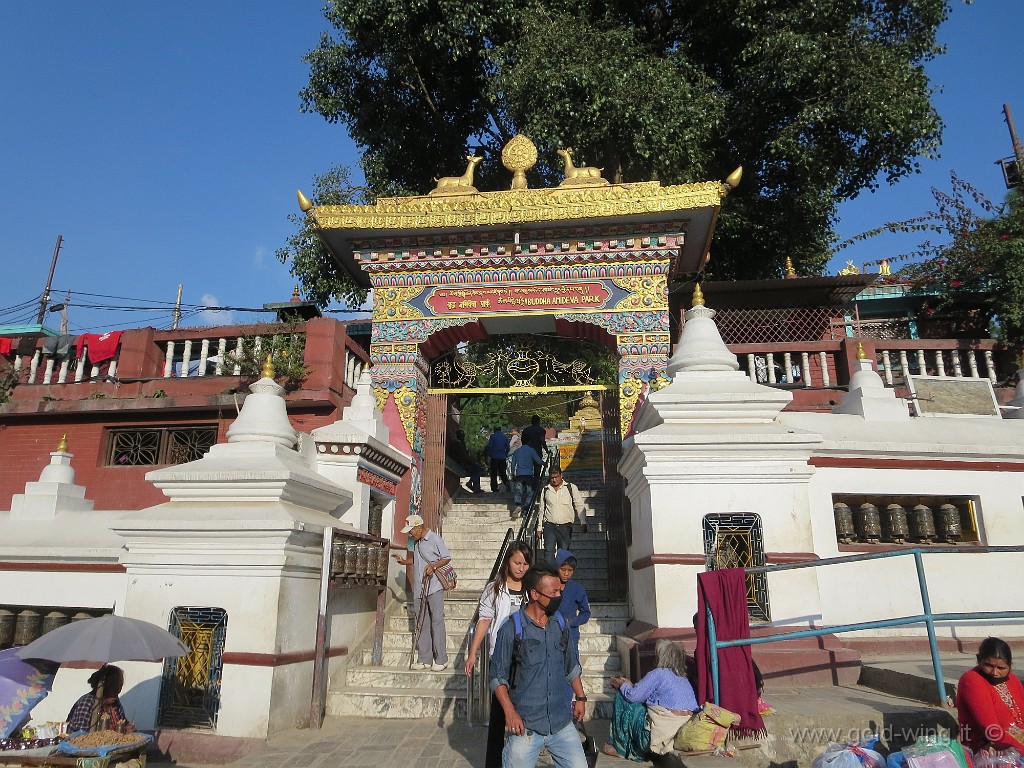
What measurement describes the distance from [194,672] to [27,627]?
251 cm

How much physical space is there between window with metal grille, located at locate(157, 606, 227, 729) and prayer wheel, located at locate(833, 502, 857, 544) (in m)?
5.90

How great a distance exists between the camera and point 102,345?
39.5 ft

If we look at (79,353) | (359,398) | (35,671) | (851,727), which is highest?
(79,353)

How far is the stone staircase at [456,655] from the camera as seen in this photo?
6883 mm

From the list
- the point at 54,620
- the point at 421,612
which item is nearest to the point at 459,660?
the point at 421,612

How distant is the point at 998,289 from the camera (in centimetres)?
1453

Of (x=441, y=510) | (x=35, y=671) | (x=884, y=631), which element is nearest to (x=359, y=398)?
(x=441, y=510)

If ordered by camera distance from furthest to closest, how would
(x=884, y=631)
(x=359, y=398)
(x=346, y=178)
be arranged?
(x=346, y=178) < (x=359, y=398) < (x=884, y=631)

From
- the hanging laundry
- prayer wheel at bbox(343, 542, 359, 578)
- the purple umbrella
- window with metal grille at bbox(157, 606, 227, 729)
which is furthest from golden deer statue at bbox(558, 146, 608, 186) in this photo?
the purple umbrella

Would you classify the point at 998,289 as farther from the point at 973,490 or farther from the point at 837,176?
the point at 973,490

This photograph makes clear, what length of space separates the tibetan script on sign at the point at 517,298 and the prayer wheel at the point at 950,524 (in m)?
5.26

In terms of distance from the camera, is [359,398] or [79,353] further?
[79,353]

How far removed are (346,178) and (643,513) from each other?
50.4ft

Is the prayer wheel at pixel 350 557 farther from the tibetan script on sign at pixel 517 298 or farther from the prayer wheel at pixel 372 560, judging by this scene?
the tibetan script on sign at pixel 517 298
